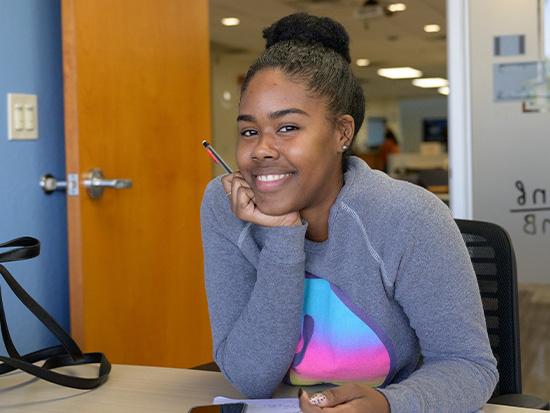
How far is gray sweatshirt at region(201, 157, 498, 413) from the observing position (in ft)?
3.90

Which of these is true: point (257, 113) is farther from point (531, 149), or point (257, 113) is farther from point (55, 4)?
point (531, 149)

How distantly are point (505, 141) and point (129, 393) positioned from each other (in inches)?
100.0

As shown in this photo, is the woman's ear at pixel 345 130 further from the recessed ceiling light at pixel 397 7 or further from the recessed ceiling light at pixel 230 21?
the recessed ceiling light at pixel 230 21

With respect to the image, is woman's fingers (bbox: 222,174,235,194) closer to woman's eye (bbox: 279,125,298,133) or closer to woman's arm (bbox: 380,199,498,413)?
woman's eye (bbox: 279,125,298,133)

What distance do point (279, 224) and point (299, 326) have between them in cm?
17

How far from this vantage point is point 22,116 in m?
2.28

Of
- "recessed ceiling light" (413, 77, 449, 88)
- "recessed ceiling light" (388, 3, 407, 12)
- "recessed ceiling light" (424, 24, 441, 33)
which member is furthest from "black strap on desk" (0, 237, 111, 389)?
"recessed ceiling light" (413, 77, 449, 88)

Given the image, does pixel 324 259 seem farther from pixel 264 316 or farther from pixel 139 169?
pixel 139 169

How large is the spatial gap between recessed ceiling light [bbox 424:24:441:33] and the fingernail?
7.15 metres

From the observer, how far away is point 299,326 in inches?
48.6

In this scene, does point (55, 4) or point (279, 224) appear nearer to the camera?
point (279, 224)

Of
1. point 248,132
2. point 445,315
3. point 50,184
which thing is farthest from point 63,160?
point 445,315

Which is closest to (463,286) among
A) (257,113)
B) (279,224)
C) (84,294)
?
(279,224)

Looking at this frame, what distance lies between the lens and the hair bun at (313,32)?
1.30 meters
